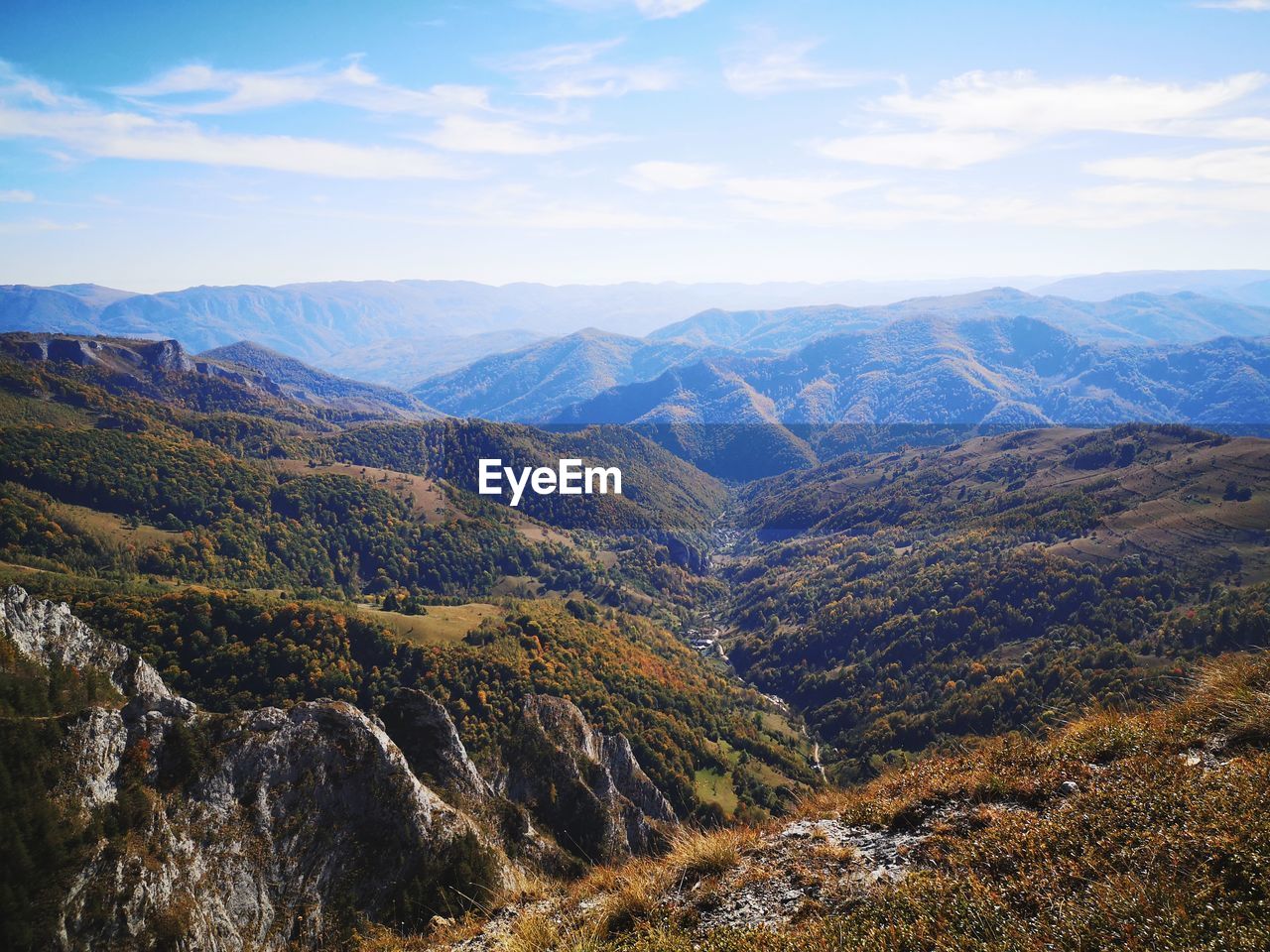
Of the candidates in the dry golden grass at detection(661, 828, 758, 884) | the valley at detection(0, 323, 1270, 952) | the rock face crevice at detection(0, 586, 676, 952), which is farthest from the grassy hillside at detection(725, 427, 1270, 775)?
the dry golden grass at detection(661, 828, 758, 884)

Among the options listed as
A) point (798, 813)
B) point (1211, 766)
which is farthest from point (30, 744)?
point (1211, 766)

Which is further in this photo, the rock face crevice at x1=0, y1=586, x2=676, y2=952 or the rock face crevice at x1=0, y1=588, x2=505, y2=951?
the rock face crevice at x1=0, y1=586, x2=676, y2=952

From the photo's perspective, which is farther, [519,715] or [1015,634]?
[1015,634]

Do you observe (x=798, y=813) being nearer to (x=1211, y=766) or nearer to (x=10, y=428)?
(x=1211, y=766)

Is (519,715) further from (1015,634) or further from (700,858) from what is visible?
(1015,634)

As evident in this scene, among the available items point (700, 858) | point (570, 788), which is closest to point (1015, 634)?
point (570, 788)

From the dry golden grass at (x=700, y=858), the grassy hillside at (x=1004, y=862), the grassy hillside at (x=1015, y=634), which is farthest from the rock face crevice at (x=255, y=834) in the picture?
the grassy hillside at (x=1015, y=634)

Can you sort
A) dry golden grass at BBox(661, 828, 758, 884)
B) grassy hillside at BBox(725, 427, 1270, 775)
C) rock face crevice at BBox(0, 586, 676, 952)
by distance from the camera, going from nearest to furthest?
dry golden grass at BBox(661, 828, 758, 884) → rock face crevice at BBox(0, 586, 676, 952) → grassy hillside at BBox(725, 427, 1270, 775)

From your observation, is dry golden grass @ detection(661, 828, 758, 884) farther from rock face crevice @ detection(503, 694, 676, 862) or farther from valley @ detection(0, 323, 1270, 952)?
rock face crevice @ detection(503, 694, 676, 862)

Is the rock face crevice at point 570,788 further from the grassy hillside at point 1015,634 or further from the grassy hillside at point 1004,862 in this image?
the grassy hillside at point 1015,634
